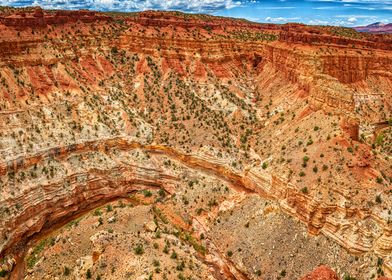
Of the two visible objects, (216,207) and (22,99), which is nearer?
(216,207)

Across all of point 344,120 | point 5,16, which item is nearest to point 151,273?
point 344,120

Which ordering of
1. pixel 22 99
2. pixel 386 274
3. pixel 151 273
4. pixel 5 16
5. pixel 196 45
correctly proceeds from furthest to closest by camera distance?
pixel 196 45
pixel 5 16
pixel 22 99
pixel 151 273
pixel 386 274

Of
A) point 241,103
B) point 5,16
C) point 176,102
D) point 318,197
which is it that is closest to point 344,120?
point 318,197

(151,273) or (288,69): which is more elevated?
(288,69)

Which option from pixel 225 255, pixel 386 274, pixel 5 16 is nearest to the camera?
pixel 386 274

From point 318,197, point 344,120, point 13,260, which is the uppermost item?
point 344,120

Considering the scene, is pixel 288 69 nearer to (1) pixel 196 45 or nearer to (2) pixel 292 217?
(1) pixel 196 45
